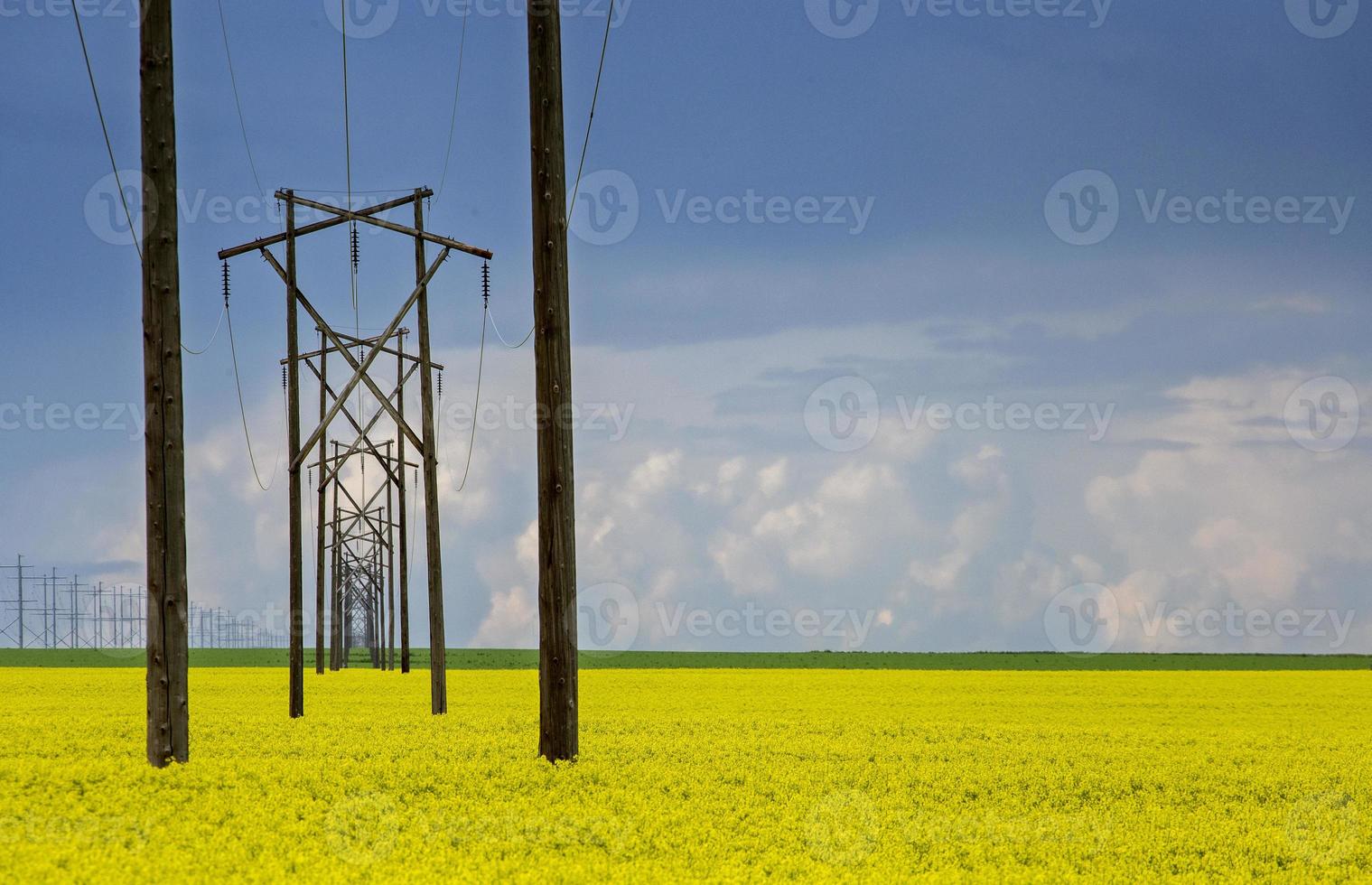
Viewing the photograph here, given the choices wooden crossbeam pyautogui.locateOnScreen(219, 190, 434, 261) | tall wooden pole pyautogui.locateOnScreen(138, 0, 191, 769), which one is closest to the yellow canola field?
tall wooden pole pyautogui.locateOnScreen(138, 0, 191, 769)

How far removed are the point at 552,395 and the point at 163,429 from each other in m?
5.04

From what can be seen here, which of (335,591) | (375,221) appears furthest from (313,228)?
(335,591)

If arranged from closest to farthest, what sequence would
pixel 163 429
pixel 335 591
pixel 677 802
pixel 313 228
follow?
pixel 677 802 → pixel 163 429 → pixel 313 228 → pixel 335 591

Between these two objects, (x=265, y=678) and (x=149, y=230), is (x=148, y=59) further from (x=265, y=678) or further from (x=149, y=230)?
(x=265, y=678)

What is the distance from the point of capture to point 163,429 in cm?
1591

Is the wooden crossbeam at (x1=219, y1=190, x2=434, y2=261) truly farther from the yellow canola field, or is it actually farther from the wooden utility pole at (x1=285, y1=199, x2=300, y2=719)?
the yellow canola field

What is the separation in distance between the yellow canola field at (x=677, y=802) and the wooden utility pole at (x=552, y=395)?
1.05 m

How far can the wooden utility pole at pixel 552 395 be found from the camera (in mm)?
16000

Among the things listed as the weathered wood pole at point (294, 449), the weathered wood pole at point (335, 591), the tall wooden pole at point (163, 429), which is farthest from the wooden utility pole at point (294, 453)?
the weathered wood pole at point (335, 591)

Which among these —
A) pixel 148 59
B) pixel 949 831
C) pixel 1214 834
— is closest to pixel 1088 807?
pixel 1214 834

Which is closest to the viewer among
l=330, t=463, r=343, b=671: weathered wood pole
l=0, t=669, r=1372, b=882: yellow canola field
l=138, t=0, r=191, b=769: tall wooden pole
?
l=0, t=669, r=1372, b=882: yellow canola field

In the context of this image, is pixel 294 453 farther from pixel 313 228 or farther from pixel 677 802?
pixel 677 802

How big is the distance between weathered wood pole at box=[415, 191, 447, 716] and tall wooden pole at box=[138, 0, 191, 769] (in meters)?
12.0

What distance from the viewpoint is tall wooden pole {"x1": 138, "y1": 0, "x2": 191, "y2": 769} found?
1580cm
